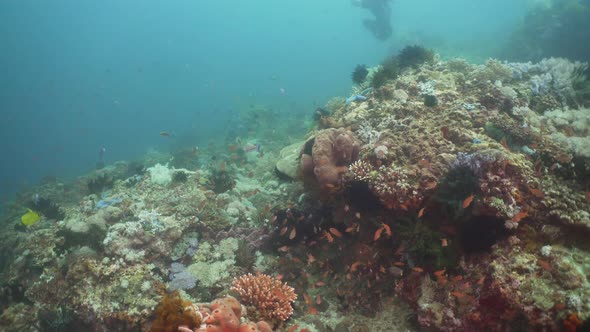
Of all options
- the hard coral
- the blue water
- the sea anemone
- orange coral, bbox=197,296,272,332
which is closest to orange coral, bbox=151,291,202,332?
orange coral, bbox=197,296,272,332

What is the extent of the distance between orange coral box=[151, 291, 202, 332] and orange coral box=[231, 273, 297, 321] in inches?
48.5

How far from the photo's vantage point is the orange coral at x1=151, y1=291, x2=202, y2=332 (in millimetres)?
4516

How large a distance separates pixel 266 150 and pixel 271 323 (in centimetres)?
1654

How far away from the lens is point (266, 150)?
21.5 meters

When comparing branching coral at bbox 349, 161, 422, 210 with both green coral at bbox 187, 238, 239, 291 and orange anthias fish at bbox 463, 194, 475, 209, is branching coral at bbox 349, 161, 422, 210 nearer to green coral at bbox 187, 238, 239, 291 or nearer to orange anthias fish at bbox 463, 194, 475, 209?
orange anthias fish at bbox 463, 194, 475, 209

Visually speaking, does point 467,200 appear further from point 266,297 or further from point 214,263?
point 214,263

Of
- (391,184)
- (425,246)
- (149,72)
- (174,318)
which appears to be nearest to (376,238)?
(425,246)

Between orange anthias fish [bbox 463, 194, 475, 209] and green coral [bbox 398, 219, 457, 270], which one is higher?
orange anthias fish [bbox 463, 194, 475, 209]

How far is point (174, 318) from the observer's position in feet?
14.9

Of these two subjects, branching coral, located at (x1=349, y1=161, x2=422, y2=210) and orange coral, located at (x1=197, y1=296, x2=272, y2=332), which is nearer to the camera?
orange coral, located at (x1=197, y1=296, x2=272, y2=332)

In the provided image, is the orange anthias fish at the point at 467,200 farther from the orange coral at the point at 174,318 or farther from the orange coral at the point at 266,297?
the orange coral at the point at 174,318

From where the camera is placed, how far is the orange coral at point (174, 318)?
14.8 ft

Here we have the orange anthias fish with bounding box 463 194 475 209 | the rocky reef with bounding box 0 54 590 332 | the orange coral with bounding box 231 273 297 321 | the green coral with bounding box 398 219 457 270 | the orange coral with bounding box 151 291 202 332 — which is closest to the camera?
the orange coral with bounding box 151 291 202 332

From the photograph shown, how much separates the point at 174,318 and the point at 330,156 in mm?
4602
